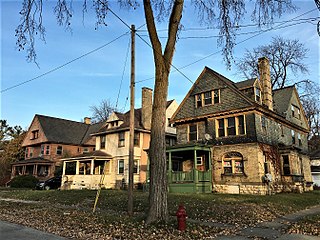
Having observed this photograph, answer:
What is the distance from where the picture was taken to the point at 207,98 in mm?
25188

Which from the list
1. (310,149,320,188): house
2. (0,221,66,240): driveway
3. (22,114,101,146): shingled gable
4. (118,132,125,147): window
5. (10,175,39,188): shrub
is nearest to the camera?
(0,221,66,240): driveway

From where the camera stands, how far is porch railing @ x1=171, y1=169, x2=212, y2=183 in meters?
21.8

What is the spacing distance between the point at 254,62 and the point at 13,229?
40.8 metres

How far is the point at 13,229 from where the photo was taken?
8938 millimetres

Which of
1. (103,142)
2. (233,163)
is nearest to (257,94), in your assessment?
(233,163)

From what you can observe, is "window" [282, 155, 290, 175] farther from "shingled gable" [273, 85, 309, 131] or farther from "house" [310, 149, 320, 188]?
"house" [310, 149, 320, 188]

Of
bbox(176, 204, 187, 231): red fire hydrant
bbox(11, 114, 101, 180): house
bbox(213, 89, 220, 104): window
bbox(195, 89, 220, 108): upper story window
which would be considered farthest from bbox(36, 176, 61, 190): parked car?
bbox(176, 204, 187, 231): red fire hydrant

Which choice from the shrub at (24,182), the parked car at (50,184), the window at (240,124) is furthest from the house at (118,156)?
the window at (240,124)

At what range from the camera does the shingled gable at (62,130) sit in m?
40.9

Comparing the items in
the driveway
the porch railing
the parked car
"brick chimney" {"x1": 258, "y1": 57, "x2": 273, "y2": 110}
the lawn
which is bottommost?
the driveway

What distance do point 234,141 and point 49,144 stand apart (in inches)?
1098

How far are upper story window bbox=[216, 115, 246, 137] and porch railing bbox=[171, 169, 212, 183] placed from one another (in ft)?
11.4

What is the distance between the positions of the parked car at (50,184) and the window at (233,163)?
64.6 feet

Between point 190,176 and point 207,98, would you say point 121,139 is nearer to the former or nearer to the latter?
point 207,98
